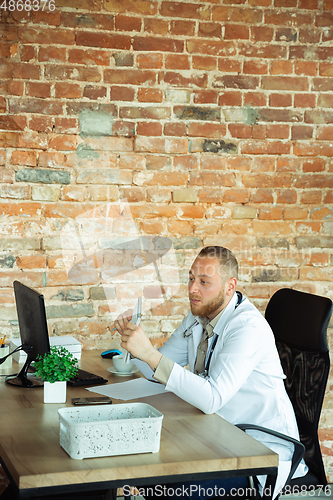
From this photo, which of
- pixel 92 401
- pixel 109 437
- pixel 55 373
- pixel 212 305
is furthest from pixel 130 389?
pixel 109 437

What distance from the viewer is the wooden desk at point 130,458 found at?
4.42ft

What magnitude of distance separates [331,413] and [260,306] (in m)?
0.79

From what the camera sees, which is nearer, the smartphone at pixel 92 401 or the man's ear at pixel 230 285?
the smartphone at pixel 92 401

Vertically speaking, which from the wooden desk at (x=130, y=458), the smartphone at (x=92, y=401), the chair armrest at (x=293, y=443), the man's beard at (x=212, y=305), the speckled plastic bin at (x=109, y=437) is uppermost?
the man's beard at (x=212, y=305)

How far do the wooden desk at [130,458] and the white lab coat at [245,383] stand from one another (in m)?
0.09

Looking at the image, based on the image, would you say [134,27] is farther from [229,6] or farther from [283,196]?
[283,196]

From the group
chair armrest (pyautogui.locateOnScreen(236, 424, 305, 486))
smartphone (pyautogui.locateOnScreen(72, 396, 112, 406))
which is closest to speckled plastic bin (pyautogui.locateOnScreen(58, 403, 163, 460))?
smartphone (pyautogui.locateOnScreen(72, 396, 112, 406))

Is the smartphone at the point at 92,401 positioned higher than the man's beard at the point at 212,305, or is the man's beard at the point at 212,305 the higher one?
the man's beard at the point at 212,305

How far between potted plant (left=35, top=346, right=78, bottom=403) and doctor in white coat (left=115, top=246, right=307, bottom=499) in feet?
0.80

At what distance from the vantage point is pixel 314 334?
88.1 inches

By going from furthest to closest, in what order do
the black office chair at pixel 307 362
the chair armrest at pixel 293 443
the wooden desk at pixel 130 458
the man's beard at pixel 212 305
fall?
the man's beard at pixel 212 305 < the black office chair at pixel 307 362 < the chair armrest at pixel 293 443 < the wooden desk at pixel 130 458

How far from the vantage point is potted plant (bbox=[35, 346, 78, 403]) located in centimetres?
189

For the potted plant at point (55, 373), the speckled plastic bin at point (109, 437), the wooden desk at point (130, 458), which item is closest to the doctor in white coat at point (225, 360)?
the wooden desk at point (130, 458)

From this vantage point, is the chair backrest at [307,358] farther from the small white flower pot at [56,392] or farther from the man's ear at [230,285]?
the small white flower pot at [56,392]
